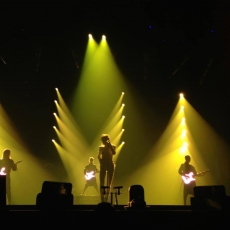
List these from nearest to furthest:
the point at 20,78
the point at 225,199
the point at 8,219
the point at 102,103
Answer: the point at 8,219, the point at 225,199, the point at 20,78, the point at 102,103

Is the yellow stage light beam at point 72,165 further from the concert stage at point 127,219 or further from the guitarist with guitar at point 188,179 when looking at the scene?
the concert stage at point 127,219

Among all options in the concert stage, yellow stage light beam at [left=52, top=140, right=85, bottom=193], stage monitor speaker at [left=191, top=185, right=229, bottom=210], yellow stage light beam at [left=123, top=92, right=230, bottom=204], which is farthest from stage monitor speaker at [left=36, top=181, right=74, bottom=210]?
yellow stage light beam at [left=123, top=92, right=230, bottom=204]

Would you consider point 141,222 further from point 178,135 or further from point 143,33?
point 178,135

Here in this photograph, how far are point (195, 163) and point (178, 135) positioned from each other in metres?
1.36

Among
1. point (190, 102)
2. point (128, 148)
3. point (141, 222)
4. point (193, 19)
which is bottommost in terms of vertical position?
point (141, 222)

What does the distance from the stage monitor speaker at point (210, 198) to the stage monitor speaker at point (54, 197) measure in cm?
188

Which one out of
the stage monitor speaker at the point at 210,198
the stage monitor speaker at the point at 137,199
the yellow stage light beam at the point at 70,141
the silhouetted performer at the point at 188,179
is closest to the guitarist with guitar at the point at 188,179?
the silhouetted performer at the point at 188,179

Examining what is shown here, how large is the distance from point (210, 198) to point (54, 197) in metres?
2.20

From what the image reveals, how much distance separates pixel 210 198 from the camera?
15.1ft

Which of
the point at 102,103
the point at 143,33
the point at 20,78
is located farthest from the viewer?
the point at 102,103

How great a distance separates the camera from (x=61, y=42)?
10.5 m

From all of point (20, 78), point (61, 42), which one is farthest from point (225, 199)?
point (20, 78)

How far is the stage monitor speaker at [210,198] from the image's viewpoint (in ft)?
14.3

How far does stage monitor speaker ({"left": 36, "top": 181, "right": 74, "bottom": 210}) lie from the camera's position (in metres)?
4.35
